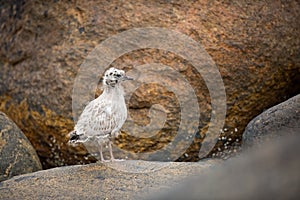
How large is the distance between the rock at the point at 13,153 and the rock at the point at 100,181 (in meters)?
0.49

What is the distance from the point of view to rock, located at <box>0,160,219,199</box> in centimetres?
595

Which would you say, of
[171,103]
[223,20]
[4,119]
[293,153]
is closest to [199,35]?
[223,20]

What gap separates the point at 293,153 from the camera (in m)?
2.55

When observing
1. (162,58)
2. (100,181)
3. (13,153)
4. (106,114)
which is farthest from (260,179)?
(162,58)

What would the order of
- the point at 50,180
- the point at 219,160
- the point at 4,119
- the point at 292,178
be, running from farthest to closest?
the point at 219,160
the point at 4,119
the point at 50,180
the point at 292,178

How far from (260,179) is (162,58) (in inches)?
219

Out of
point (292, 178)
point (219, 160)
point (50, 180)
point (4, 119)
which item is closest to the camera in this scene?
point (292, 178)

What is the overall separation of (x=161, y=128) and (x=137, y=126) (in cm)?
35

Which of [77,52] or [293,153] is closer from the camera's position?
[293,153]

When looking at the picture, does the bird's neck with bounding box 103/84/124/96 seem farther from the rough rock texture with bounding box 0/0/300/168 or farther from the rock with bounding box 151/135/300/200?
the rock with bounding box 151/135/300/200

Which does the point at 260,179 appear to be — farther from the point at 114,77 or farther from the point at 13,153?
the point at 13,153

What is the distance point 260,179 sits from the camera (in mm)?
2537

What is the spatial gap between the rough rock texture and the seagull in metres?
1.42

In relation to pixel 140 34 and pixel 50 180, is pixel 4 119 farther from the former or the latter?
pixel 140 34
